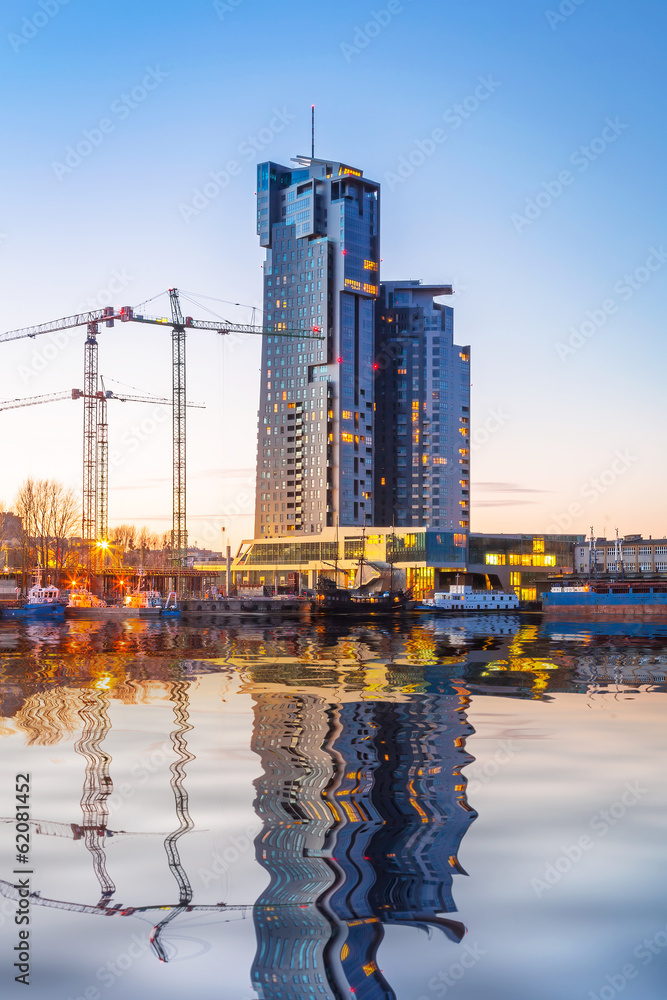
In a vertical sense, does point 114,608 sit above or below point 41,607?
below

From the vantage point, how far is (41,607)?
127250 mm

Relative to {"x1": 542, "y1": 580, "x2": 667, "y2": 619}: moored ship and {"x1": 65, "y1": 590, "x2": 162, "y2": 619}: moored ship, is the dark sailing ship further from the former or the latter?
{"x1": 65, "y1": 590, "x2": 162, "y2": 619}: moored ship

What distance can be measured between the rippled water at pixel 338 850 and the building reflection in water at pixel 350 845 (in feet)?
0.15

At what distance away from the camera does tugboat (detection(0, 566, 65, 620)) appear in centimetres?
12675

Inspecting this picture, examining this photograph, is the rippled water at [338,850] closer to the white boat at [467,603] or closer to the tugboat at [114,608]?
the tugboat at [114,608]

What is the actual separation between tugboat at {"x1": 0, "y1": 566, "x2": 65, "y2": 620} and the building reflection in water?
10783cm

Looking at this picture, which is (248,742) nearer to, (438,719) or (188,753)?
(188,753)

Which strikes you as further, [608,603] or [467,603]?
[467,603]

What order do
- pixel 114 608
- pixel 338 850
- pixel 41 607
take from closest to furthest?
pixel 338 850, pixel 41 607, pixel 114 608

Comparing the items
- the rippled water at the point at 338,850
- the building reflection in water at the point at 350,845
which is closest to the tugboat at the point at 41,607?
the rippled water at the point at 338,850

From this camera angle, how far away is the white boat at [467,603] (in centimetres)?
Answer: 16175

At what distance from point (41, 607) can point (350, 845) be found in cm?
12092

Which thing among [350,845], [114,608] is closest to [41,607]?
[114,608]

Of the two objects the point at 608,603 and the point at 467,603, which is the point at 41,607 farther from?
the point at 608,603
